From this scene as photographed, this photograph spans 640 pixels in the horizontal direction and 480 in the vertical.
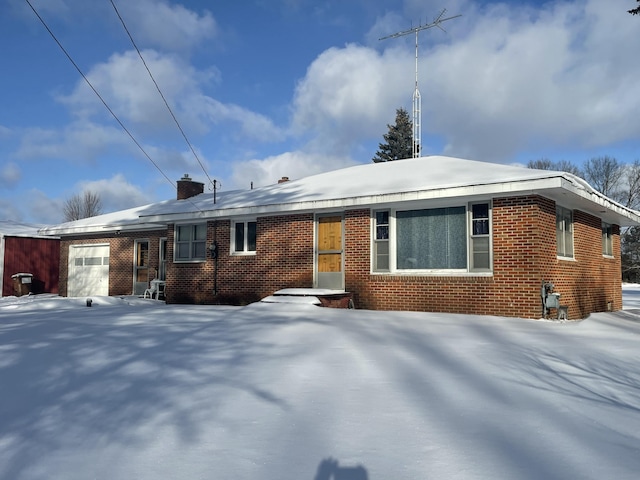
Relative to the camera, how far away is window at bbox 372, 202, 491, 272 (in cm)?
1134

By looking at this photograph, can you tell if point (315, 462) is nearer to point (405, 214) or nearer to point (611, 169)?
point (405, 214)

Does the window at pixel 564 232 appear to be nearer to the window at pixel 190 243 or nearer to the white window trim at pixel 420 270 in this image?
the white window trim at pixel 420 270

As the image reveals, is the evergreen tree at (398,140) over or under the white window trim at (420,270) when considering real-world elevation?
over

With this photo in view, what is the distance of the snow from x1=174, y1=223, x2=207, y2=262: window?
791 centimetres

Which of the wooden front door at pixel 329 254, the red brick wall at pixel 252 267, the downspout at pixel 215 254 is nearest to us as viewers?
the wooden front door at pixel 329 254

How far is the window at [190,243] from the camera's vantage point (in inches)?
627

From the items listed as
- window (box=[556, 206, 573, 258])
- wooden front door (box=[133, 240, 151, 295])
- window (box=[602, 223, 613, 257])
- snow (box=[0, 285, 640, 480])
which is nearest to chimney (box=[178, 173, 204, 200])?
wooden front door (box=[133, 240, 151, 295])

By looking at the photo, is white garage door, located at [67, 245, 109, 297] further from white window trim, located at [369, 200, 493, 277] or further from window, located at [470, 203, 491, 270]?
window, located at [470, 203, 491, 270]

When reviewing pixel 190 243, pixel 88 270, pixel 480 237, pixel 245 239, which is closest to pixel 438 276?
pixel 480 237

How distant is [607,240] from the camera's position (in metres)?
16.3

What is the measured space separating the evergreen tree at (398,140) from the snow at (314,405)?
43966 millimetres

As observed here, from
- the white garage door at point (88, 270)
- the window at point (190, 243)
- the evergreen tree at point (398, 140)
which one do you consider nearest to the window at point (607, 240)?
the window at point (190, 243)

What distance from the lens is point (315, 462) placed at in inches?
133

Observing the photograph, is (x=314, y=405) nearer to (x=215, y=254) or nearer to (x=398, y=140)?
(x=215, y=254)
